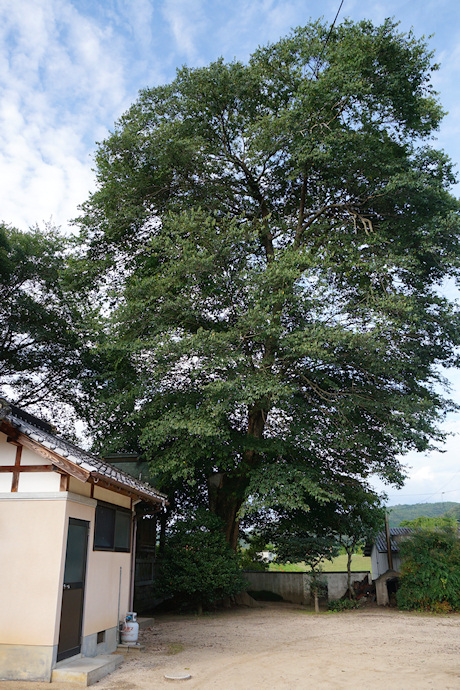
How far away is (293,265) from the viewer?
1227cm

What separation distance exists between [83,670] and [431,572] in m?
11.5

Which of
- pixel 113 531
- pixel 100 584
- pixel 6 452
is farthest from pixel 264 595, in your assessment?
pixel 6 452

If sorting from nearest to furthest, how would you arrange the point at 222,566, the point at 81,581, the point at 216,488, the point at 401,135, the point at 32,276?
the point at 81,581 → the point at 222,566 → the point at 401,135 → the point at 216,488 → the point at 32,276

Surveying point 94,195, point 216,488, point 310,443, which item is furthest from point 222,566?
point 94,195

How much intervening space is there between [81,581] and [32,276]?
43.4ft

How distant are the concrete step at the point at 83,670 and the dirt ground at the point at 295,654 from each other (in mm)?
130

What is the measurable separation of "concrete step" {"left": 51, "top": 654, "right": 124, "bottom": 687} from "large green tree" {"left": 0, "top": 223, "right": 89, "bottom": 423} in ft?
37.7

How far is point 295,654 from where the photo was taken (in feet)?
27.4

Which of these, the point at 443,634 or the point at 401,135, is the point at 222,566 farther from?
the point at 401,135

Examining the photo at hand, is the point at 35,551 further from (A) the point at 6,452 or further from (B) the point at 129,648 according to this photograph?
(B) the point at 129,648

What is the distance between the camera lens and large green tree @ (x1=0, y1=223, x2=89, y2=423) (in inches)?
690

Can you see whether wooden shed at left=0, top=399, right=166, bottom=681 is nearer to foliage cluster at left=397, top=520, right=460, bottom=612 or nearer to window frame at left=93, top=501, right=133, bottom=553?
window frame at left=93, top=501, right=133, bottom=553

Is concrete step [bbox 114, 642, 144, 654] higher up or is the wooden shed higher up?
the wooden shed

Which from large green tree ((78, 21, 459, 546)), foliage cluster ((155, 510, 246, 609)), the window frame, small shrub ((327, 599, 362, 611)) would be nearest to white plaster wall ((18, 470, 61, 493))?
the window frame
